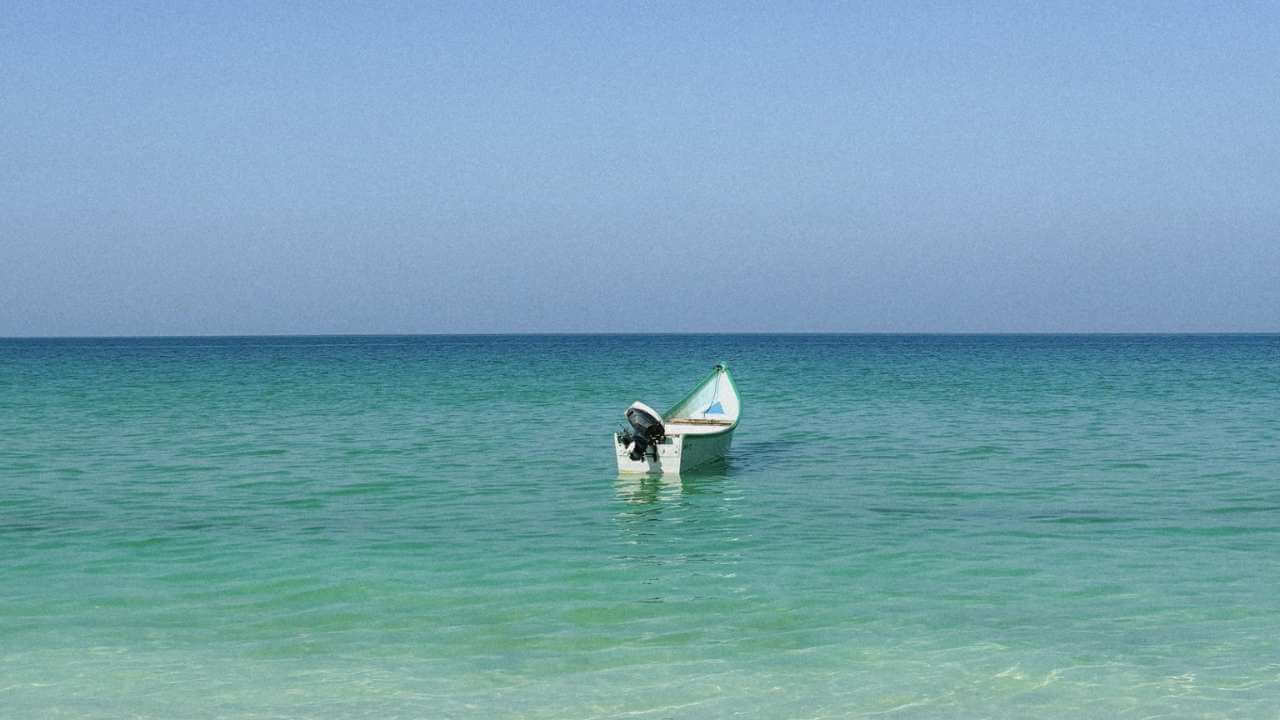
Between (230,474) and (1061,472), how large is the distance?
15853mm

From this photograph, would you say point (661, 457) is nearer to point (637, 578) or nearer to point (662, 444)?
Answer: point (662, 444)

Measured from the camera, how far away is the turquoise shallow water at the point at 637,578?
8789mm

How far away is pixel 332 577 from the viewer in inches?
503

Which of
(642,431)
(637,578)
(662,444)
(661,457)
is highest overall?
(642,431)

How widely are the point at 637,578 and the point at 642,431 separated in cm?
894

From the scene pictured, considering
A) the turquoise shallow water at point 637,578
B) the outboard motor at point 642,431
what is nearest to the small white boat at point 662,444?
the outboard motor at point 642,431

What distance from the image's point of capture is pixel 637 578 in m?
12.7

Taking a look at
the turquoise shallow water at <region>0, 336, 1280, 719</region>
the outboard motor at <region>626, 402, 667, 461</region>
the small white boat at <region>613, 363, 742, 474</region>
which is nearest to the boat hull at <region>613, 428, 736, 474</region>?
the small white boat at <region>613, 363, 742, 474</region>

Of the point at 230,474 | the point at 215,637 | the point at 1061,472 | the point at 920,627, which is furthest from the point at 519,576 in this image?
the point at 1061,472

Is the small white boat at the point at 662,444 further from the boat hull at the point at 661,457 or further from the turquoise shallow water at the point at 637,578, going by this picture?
the turquoise shallow water at the point at 637,578

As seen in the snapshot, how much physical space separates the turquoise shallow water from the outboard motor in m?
0.67

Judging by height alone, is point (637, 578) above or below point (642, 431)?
below

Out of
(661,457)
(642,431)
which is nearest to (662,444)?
(661,457)

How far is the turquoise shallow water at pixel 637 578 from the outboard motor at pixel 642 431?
0.67 m
